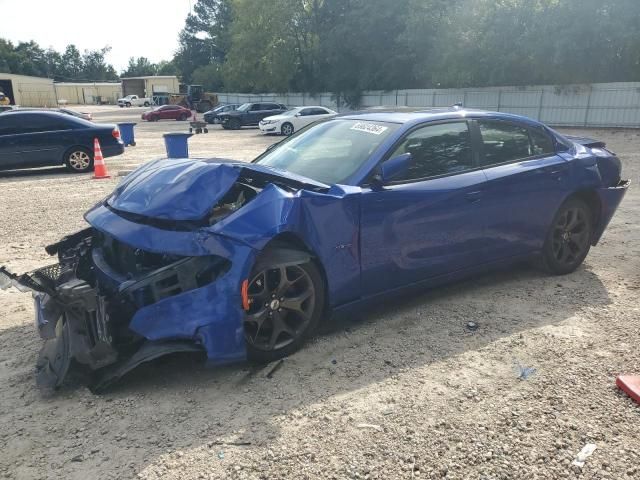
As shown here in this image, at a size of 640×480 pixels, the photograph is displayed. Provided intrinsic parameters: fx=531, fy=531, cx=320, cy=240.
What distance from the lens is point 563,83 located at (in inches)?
1011

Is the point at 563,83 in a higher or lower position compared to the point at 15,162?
higher

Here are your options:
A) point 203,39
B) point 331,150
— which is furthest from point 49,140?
point 203,39

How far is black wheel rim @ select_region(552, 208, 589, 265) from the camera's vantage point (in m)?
4.96

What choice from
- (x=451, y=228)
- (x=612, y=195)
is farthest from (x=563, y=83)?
(x=451, y=228)

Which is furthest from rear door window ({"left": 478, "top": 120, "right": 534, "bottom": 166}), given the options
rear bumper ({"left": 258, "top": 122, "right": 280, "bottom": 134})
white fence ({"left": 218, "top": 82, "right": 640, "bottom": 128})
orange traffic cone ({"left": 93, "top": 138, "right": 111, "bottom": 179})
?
rear bumper ({"left": 258, "top": 122, "right": 280, "bottom": 134})

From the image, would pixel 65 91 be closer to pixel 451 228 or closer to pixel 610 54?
pixel 610 54

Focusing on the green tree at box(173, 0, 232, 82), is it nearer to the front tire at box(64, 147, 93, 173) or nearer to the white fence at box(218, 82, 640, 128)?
the white fence at box(218, 82, 640, 128)

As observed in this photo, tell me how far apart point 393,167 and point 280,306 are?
123cm

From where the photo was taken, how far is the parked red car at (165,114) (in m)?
38.8

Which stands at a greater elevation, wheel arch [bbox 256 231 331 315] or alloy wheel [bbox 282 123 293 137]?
wheel arch [bbox 256 231 331 315]

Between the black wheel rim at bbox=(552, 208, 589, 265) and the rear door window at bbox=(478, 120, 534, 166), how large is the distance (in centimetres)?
73

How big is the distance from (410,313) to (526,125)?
2.11 meters

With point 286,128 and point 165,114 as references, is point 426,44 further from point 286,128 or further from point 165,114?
point 165,114

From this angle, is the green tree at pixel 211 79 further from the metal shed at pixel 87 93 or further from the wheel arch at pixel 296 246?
the wheel arch at pixel 296 246
